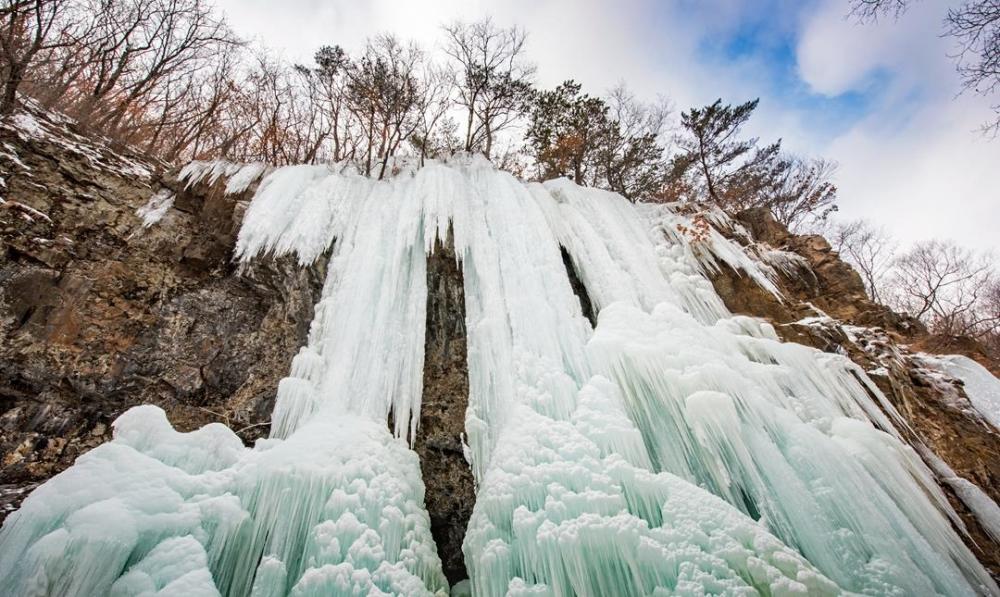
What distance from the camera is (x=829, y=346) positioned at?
4551mm

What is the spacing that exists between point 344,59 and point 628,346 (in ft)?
29.2

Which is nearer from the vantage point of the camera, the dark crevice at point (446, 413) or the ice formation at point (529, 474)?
the ice formation at point (529, 474)

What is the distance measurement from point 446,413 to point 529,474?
1.55m

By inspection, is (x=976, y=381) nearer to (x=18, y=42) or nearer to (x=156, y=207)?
(x=156, y=207)

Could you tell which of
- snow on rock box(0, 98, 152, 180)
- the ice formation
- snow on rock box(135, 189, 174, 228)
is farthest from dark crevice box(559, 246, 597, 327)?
snow on rock box(0, 98, 152, 180)

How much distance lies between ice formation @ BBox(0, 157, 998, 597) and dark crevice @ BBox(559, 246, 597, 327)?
22 centimetres

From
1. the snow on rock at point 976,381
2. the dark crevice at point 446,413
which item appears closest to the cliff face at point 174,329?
the dark crevice at point 446,413

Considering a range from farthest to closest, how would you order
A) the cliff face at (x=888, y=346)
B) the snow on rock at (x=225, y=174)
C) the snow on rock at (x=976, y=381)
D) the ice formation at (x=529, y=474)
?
A: 1. the snow on rock at (x=225, y=174)
2. the snow on rock at (x=976, y=381)
3. the cliff face at (x=888, y=346)
4. the ice formation at (x=529, y=474)

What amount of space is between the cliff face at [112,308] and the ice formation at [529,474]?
79 cm

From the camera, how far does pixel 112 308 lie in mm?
4258

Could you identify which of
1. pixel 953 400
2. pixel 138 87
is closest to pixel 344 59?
pixel 138 87

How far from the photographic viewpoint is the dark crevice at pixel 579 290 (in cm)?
461

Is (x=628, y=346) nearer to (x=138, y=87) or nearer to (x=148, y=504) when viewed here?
(x=148, y=504)

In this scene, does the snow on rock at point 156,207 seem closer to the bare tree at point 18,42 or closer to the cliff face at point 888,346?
the bare tree at point 18,42
